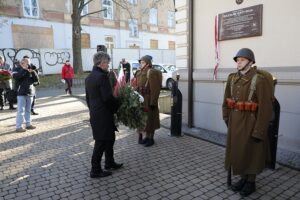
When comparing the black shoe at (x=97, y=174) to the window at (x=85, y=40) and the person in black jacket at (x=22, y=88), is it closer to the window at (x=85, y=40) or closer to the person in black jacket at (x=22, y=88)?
the person in black jacket at (x=22, y=88)

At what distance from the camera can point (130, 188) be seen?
154 inches

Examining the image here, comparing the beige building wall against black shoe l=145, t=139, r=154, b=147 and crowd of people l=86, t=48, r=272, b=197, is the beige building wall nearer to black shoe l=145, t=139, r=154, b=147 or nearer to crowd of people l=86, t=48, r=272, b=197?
crowd of people l=86, t=48, r=272, b=197

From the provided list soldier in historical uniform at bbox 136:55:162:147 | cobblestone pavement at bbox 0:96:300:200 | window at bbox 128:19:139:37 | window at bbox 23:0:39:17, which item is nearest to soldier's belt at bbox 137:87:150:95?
soldier in historical uniform at bbox 136:55:162:147

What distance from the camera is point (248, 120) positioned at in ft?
11.4

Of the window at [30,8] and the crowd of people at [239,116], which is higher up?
the window at [30,8]

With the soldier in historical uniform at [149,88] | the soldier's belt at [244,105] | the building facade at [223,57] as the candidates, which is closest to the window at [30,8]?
the building facade at [223,57]

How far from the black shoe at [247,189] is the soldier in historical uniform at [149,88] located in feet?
7.70

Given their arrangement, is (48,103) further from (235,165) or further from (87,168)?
(235,165)

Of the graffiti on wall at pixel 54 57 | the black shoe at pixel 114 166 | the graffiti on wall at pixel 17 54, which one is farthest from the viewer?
the graffiti on wall at pixel 54 57

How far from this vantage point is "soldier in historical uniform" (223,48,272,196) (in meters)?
3.36

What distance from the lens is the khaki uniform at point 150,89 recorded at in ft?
17.9

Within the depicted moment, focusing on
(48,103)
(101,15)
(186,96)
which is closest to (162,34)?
(101,15)

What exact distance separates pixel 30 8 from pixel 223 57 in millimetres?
21629

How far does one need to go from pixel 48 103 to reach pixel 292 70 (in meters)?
9.67
